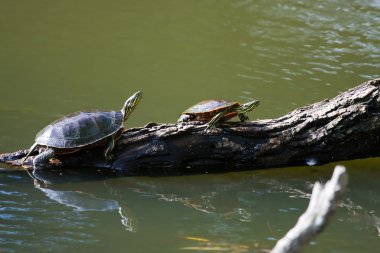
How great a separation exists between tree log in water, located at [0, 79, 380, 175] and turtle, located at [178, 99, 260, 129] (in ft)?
0.28

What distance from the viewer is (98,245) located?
155 inches

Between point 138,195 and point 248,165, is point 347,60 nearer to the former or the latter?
point 248,165

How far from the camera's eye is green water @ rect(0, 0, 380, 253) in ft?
13.9

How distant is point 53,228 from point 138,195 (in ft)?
2.83

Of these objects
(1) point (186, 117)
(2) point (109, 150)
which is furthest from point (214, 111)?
(2) point (109, 150)

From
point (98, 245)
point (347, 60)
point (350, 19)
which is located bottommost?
point (98, 245)

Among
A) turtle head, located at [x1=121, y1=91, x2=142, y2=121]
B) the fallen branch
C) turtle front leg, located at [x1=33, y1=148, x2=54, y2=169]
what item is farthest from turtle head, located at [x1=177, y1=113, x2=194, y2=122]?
the fallen branch

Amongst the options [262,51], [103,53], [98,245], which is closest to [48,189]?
[98,245]

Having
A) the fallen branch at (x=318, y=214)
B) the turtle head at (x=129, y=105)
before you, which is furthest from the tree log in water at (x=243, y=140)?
the fallen branch at (x=318, y=214)

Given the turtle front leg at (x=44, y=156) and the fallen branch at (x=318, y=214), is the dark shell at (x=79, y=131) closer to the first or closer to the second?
the turtle front leg at (x=44, y=156)

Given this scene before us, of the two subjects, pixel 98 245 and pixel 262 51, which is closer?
pixel 98 245

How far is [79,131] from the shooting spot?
5.02 m

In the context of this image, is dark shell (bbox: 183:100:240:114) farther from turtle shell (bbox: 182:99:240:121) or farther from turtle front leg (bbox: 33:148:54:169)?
turtle front leg (bbox: 33:148:54:169)

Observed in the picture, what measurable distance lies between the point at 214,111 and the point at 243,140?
34cm
